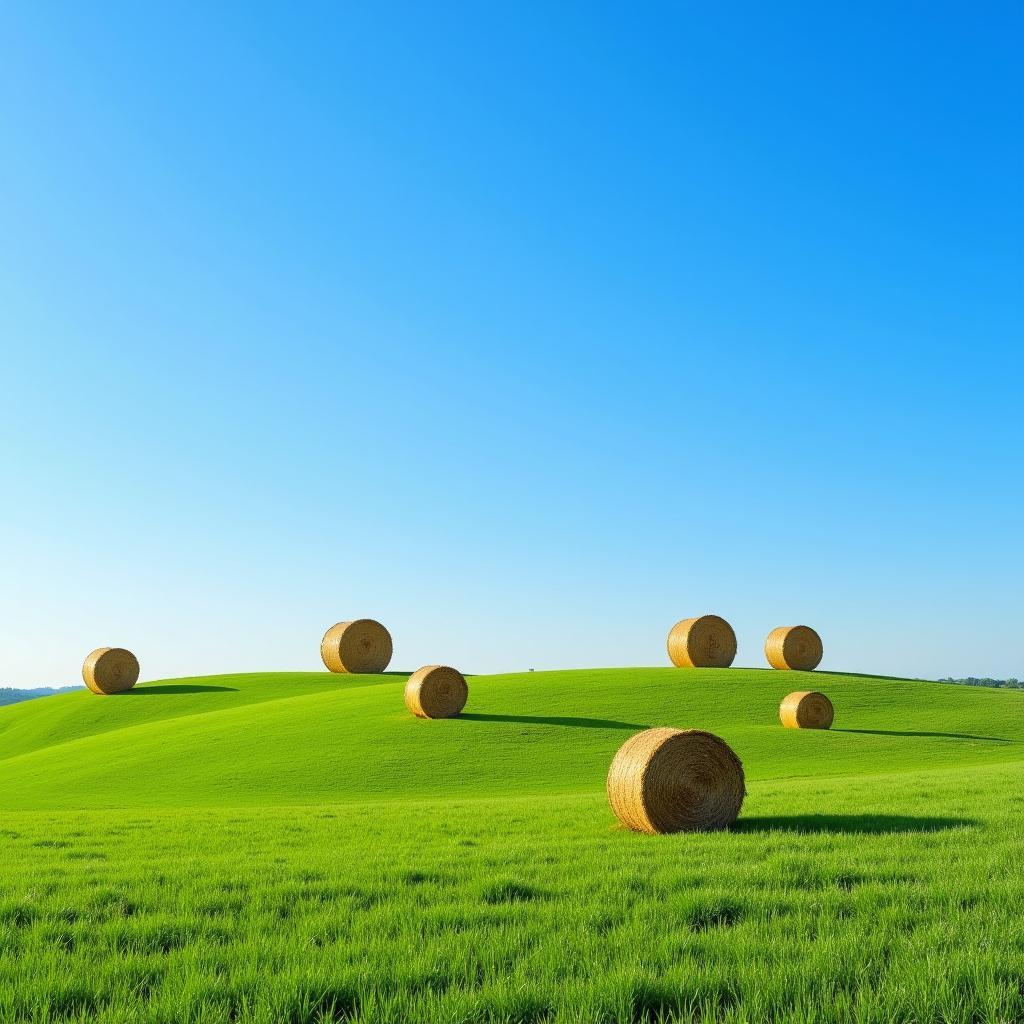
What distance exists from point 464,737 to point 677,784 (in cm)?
2014

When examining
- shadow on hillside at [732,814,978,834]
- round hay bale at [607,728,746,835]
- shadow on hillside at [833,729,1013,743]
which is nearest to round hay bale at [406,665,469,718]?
shadow on hillside at [833,729,1013,743]

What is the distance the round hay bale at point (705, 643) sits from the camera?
5025cm

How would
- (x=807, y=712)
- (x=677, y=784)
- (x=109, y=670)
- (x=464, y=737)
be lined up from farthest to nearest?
(x=109, y=670) → (x=807, y=712) → (x=464, y=737) → (x=677, y=784)

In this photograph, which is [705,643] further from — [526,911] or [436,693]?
[526,911]

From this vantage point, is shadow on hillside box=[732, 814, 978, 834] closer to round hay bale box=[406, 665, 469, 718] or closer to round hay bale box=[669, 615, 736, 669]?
round hay bale box=[406, 665, 469, 718]

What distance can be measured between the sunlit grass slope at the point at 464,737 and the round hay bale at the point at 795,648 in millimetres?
2067

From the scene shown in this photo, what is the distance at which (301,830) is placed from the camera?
15.3 metres

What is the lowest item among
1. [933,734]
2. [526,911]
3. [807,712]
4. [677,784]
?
[933,734]

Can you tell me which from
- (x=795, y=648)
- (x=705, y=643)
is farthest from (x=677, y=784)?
(x=795, y=648)

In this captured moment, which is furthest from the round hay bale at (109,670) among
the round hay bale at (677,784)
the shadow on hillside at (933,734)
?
the round hay bale at (677,784)

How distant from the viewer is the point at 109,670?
54375 millimetres

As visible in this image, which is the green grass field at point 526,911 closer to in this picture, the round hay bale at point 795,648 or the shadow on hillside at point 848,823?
the shadow on hillside at point 848,823

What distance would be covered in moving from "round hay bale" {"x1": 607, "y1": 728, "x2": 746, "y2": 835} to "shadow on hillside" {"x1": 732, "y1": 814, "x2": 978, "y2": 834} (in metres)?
0.57

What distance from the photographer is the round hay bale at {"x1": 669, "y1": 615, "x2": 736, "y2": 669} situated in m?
50.2
